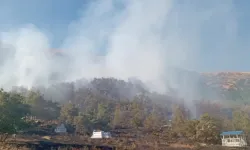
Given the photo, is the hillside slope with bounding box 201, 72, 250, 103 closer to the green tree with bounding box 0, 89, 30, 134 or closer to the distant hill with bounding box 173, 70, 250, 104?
the distant hill with bounding box 173, 70, 250, 104

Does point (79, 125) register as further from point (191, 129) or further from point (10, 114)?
point (10, 114)

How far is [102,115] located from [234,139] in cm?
3816

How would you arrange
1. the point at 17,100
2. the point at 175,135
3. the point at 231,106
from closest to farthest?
1. the point at 17,100
2. the point at 175,135
3. the point at 231,106

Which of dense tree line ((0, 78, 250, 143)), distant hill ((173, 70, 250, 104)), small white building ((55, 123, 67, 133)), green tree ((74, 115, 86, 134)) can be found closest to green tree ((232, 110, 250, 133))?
dense tree line ((0, 78, 250, 143))

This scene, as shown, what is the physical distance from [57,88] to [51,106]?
50.1 meters

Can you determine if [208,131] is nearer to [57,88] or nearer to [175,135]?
[175,135]

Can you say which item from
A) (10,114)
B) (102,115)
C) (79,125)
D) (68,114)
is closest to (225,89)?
(102,115)

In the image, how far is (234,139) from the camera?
165 feet

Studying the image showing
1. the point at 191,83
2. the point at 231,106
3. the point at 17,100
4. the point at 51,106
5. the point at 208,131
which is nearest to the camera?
the point at 17,100

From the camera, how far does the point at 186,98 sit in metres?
149

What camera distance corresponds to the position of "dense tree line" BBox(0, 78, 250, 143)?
3206cm

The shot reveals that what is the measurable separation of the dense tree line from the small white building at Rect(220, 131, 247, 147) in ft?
4.85

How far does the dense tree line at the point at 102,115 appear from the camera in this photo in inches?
1262

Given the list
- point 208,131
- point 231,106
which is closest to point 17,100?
point 208,131
